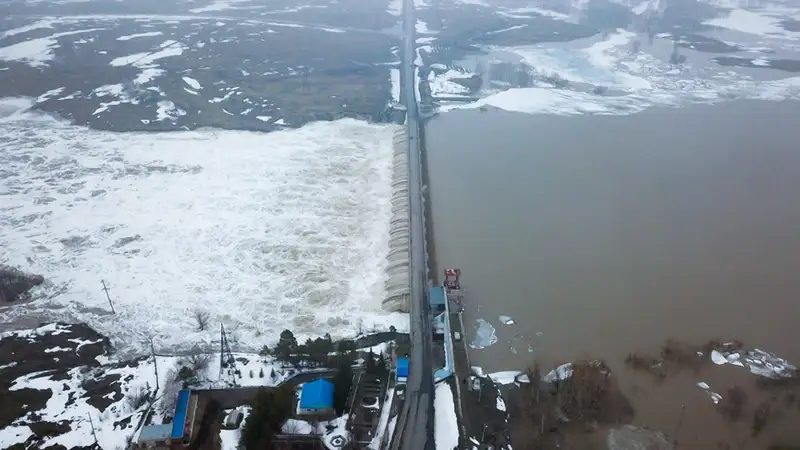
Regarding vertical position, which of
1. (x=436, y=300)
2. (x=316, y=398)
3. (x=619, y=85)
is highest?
(x=619, y=85)

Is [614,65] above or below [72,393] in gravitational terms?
above

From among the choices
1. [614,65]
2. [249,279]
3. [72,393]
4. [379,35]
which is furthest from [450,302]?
[379,35]

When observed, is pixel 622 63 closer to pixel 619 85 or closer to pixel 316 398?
pixel 619 85

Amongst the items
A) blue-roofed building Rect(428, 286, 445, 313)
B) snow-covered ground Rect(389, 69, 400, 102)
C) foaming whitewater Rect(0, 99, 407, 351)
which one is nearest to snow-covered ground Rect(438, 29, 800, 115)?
snow-covered ground Rect(389, 69, 400, 102)

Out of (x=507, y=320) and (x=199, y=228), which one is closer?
(x=507, y=320)

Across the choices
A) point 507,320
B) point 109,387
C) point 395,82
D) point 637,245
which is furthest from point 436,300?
point 395,82

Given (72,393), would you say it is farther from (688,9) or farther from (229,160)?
(688,9)

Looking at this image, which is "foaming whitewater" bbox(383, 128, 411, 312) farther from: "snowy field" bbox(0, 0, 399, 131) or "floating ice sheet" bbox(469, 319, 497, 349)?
"snowy field" bbox(0, 0, 399, 131)
